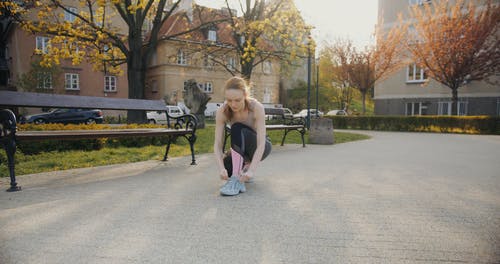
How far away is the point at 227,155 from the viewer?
13.7 ft

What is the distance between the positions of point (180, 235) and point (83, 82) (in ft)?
112

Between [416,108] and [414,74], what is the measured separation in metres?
2.66

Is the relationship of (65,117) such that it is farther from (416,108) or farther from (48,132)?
(416,108)

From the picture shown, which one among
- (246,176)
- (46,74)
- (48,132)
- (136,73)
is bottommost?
(246,176)

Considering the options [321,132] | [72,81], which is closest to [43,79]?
[72,81]

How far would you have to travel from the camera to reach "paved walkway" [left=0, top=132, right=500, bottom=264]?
2.28 m

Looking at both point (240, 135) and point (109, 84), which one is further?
point (109, 84)

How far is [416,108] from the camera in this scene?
90.5ft

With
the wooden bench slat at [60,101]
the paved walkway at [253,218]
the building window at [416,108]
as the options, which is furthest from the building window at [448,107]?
the wooden bench slat at [60,101]

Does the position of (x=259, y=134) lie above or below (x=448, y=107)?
below

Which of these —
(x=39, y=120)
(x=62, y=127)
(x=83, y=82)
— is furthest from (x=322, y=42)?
(x=62, y=127)

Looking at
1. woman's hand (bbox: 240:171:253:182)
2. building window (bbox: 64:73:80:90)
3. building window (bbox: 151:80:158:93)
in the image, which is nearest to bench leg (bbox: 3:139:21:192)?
woman's hand (bbox: 240:171:253:182)

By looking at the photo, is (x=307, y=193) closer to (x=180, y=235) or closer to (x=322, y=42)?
(x=180, y=235)

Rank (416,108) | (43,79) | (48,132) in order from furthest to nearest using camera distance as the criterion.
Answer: (416,108) → (43,79) → (48,132)
